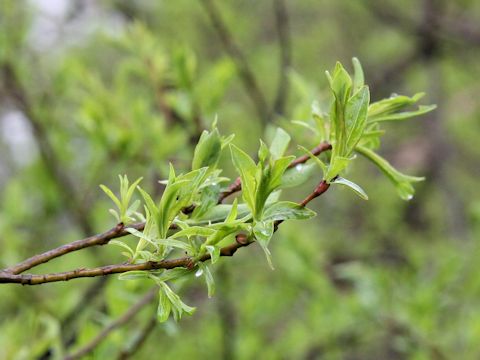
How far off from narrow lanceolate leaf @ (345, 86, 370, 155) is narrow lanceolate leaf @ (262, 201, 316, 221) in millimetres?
95

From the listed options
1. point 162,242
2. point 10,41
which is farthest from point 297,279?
point 162,242

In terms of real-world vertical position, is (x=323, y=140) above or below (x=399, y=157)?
above

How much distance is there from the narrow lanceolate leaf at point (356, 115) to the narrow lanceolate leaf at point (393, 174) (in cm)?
9

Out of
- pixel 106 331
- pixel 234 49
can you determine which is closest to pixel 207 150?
pixel 106 331

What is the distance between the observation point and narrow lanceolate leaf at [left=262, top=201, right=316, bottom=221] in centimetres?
69

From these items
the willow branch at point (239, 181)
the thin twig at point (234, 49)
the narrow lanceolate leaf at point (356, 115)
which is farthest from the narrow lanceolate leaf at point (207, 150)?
the thin twig at point (234, 49)

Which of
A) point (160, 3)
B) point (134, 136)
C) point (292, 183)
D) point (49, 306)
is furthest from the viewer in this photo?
point (160, 3)

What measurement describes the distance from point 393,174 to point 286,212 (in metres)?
0.20

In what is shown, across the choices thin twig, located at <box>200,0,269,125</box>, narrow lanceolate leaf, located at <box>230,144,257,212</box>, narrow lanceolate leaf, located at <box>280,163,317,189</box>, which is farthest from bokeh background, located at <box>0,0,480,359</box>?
narrow lanceolate leaf, located at <box>230,144,257,212</box>

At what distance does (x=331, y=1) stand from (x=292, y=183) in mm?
5760

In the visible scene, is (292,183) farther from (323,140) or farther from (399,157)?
(399,157)

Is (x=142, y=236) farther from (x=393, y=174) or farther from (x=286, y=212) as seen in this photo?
(x=393, y=174)

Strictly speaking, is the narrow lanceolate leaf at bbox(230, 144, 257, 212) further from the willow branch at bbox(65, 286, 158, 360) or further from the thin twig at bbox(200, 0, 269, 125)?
the thin twig at bbox(200, 0, 269, 125)

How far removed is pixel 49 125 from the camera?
2.30 metres
